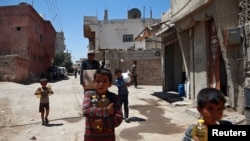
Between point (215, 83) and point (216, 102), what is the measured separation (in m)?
8.13

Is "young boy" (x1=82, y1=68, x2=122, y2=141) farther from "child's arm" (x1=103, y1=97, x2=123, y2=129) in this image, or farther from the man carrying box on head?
the man carrying box on head

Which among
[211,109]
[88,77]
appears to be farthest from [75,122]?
[211,109]

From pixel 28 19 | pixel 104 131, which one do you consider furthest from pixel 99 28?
pixel 104 131

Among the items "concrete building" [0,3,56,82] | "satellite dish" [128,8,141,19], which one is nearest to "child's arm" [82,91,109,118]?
"concrete building" [0,3,56,82]

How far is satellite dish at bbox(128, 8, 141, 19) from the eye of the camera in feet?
155

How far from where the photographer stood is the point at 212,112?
6.83 feet

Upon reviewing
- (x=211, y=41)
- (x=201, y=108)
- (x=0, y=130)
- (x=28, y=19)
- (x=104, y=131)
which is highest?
(x=28, y=19)

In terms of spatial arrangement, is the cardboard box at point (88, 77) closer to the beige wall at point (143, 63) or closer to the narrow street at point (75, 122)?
the narrow street at point (75, 122)

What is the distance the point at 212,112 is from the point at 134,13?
153 feet

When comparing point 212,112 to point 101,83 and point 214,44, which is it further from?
point 214,44

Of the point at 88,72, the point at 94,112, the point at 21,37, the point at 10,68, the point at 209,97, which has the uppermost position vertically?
the point at 21,37

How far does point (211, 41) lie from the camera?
32.6ft

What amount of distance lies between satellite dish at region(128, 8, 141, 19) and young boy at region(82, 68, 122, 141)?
1777 inches

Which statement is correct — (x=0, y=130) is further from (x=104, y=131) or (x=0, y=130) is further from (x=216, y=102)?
(x=216, y=102)
